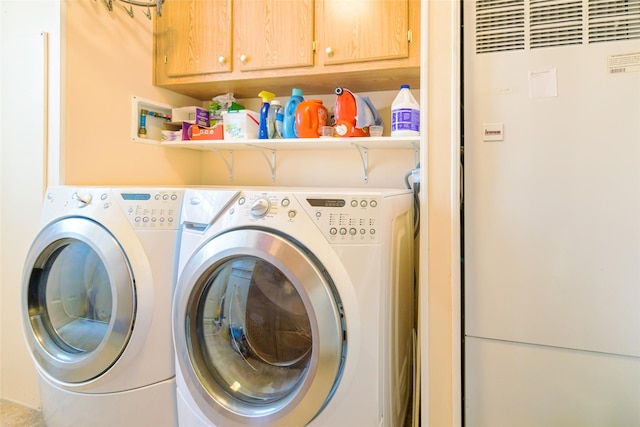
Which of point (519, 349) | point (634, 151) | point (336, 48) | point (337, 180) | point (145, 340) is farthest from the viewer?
point (337, 180)

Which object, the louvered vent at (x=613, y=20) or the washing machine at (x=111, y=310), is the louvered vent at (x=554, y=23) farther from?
the washing machine at (x=111, y=310)

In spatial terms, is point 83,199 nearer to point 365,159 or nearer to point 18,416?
point 18,416

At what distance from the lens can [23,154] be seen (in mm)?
1568

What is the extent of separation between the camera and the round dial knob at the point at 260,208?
108cm

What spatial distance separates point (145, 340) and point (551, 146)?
5.01 ft

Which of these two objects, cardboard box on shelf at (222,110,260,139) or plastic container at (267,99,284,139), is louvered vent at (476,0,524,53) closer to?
plastic container at (267,99,284,139)

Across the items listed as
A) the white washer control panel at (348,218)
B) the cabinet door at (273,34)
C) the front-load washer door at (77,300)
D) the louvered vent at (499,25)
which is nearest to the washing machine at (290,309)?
the white washer control panel at (348,218)

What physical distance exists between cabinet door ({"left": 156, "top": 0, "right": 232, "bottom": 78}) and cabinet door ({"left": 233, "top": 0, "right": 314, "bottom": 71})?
70mm

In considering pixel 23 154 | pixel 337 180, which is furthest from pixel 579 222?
pixel 23 154

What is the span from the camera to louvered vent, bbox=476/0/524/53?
3.57 feet

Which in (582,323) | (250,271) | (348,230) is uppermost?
(348,230)

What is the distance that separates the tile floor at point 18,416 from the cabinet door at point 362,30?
2.12 m

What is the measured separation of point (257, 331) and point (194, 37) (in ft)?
4.99

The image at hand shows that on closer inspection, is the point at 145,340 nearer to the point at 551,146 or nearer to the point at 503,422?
the point at 503,422
